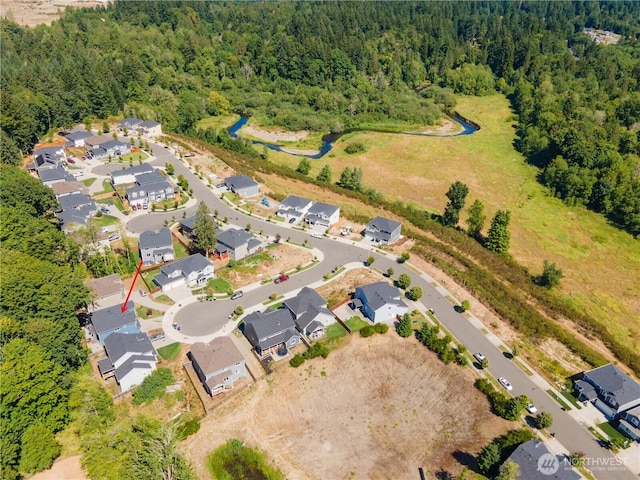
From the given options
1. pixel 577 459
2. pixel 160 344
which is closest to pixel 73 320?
pixel 160 344

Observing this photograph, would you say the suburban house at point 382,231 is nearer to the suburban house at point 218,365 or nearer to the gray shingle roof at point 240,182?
the gray shingle roof at point 240,182

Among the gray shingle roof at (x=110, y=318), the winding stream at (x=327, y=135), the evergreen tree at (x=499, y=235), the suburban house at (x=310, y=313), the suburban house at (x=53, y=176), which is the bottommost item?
the winding stream at (x=327, y=135)

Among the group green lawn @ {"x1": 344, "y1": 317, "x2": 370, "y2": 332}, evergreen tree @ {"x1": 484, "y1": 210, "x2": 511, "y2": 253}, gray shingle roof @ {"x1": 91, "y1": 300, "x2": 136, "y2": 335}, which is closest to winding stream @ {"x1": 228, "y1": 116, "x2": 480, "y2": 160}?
evergreen tree @ {"x1": 484, "y1": 210, "x2": 511, "y2": 253}

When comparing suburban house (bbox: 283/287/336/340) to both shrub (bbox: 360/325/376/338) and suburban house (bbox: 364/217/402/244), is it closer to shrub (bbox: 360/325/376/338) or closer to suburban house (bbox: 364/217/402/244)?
shrub (bbox: 360/325/376/338)

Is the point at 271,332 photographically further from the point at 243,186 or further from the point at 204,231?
the point at 243,186

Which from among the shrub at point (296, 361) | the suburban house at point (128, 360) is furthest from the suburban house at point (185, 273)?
the shrub at point (296, 361)

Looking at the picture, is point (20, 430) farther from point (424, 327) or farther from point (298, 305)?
point (424, 327)
